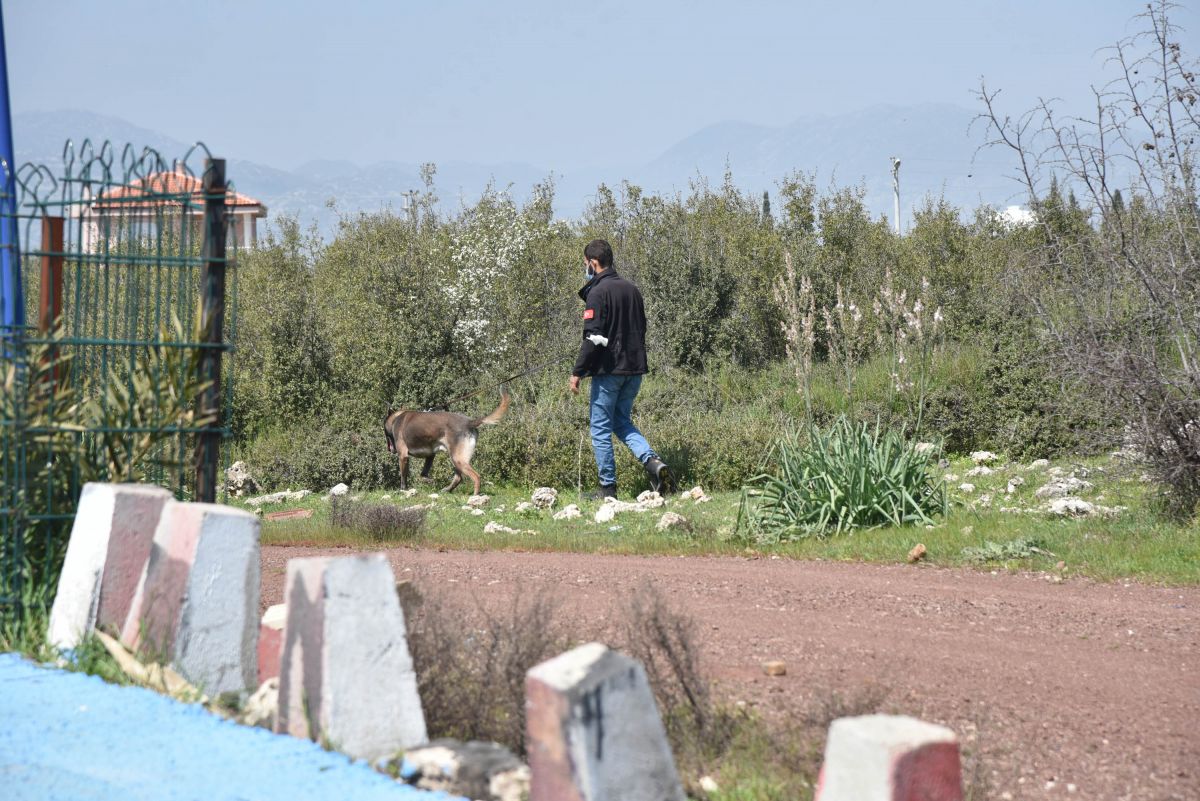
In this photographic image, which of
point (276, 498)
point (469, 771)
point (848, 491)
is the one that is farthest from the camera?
point (276, 498)

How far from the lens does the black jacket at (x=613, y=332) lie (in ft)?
39.5

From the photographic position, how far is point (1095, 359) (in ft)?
30.7

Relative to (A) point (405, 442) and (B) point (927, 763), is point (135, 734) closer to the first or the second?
(B) point (927, 763)

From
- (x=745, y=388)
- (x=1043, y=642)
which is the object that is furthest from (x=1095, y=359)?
(x=745, y=388)

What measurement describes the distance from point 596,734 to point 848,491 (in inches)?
280

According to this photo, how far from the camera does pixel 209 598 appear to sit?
15.5 feet

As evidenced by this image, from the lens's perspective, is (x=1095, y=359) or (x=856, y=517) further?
(x=856, y=517)

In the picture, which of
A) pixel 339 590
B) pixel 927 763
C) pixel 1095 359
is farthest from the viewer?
pixel 1095 359

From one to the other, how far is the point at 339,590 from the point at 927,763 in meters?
1.99

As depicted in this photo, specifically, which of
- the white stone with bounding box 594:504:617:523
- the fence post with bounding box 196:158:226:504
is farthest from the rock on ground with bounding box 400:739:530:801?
the white stone with bounding box 594:504:617:523

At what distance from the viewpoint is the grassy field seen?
26.9ft

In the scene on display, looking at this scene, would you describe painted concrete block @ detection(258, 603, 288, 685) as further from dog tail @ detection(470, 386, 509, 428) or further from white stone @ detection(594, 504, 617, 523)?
dog tail @ detection(470, 386, 509, 428)

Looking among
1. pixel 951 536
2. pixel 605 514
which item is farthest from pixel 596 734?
pixel 605 514

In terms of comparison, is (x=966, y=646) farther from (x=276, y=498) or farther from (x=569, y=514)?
(x=276, y=498)
